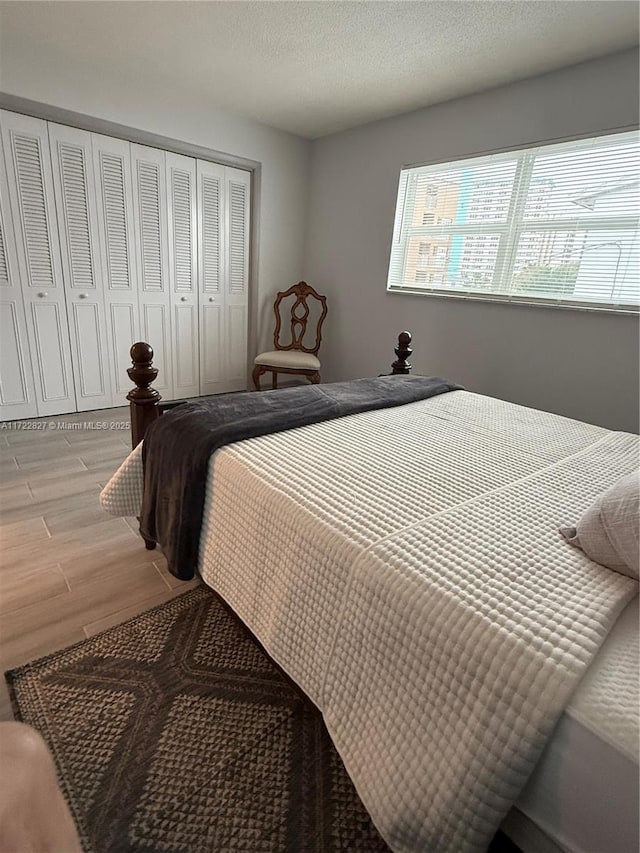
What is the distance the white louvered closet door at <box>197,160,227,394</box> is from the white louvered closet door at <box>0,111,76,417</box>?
109cm

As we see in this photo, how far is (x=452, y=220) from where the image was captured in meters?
3.21

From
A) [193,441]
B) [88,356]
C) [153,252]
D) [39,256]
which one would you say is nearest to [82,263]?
[39,256]

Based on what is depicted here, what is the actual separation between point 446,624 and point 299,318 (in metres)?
3.74

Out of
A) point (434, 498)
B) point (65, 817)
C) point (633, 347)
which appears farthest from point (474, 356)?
point (65, 817)

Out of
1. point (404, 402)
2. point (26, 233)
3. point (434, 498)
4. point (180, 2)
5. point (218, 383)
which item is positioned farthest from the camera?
point (218, 383)

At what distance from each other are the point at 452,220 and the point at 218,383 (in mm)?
2456

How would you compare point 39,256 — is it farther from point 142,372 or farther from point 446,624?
point 446,624

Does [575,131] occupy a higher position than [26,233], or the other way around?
[575,131]

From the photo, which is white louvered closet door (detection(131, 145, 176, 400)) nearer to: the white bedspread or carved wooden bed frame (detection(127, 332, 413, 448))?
carved wooden bed frame (detection(127, 332, 413, 448))

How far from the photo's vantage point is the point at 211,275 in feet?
12.6

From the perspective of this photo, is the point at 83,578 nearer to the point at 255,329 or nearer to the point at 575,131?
the point at 255,329

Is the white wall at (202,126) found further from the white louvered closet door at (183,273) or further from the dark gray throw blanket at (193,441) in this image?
the dark gray throw blanket at (193,441)

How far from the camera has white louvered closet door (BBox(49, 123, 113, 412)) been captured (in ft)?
9.62

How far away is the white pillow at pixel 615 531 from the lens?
826 millimetres
